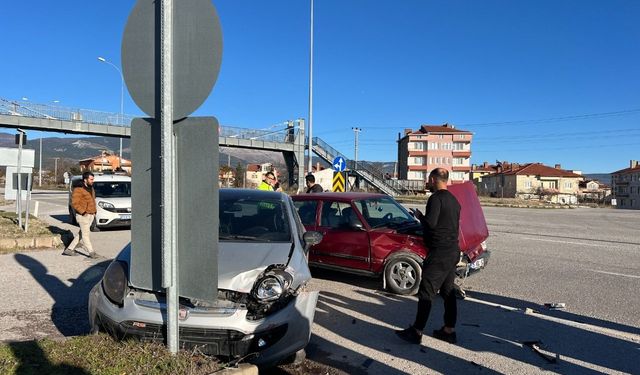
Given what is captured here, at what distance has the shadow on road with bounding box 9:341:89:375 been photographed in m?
3.11

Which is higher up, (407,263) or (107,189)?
(107,189)

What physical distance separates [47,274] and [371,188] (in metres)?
44.7

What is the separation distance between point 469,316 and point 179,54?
4679 millimetres

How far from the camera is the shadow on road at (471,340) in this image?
14.0 ft

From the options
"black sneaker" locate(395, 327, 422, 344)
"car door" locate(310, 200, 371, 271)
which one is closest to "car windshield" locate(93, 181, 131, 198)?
"car door" locate(310, 200, 371, 271)

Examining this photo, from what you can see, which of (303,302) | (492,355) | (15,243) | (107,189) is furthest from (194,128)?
(107,189)

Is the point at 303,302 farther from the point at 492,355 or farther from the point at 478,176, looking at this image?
the point at 478,176

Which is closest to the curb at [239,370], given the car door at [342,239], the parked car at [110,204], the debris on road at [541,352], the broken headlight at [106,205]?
the debris on road at [541,352]

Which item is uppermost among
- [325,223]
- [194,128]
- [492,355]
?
[194,128]

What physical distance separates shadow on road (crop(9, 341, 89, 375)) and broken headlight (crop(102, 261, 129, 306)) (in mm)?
607

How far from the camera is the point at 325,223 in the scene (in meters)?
7.79

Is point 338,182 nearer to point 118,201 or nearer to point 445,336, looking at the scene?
point 118,201

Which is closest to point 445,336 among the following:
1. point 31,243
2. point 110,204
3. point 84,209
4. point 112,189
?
point 84,209

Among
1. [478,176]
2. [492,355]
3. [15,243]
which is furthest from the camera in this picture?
[478,176]
